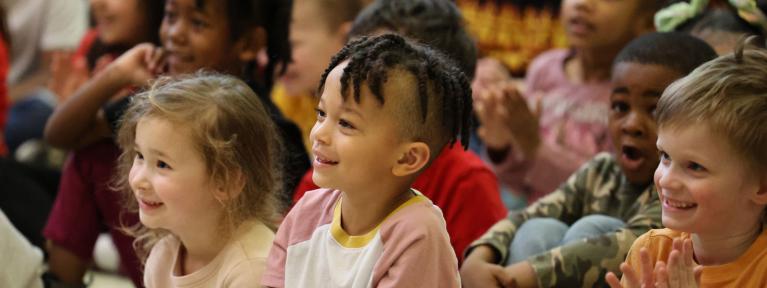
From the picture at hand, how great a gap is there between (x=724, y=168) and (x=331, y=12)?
5.02 ft

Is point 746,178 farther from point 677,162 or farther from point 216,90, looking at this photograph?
point 216,90

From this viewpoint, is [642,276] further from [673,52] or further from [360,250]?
[673,52]

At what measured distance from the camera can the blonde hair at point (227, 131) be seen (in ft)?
5.50

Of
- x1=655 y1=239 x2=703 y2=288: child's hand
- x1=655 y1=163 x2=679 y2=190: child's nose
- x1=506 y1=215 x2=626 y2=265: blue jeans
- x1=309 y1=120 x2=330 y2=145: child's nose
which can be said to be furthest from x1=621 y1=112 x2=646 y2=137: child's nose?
x1=309 y1=120 x2=330 y2=145: child's nose

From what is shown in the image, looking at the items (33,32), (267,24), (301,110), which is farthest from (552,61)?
(33,32)

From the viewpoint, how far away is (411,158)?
1.45m

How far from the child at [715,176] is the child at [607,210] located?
255mm

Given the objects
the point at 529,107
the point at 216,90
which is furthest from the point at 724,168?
the point at 529,107

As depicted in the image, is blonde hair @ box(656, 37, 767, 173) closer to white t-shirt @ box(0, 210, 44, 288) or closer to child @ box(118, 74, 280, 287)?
child @ box(118, 74, 280, 287)

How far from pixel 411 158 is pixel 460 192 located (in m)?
0.42

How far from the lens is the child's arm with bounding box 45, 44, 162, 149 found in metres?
2.16

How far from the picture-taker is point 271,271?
1.57 metres

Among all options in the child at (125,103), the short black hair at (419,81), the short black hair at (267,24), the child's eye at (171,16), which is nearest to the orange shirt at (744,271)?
the short black hair at (419,81)

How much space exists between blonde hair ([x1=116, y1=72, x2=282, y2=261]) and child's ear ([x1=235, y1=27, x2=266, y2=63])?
0.46 meters
